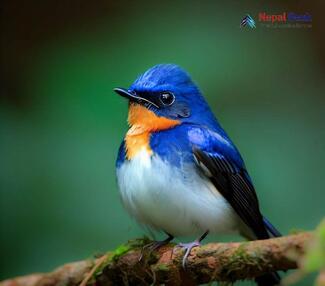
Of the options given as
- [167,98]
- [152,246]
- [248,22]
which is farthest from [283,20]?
[152,246]

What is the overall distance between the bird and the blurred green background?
0.36 meters

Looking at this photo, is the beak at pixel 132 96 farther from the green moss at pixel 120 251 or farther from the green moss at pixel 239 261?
the green moss at pixel 239 261

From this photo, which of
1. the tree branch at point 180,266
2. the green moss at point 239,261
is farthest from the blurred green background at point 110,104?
the green moss at point 239,261

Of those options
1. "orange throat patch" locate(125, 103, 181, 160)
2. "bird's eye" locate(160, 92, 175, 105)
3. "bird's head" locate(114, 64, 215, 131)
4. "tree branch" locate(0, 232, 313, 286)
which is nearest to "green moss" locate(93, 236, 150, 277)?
"tree branch" locate(0, 232, 313, 286)

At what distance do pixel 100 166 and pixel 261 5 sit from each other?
0.97 m

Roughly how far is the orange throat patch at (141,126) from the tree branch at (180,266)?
308mm

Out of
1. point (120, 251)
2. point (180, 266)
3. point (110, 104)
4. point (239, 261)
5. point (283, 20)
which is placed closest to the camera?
point (239, 261)

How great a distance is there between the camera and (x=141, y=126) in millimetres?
1934

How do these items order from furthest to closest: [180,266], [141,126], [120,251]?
[141,126] < [120,251] < [180,266]

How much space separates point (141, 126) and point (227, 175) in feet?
1.09

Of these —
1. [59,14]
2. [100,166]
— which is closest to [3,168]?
[100,166]

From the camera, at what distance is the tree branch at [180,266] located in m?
1.28

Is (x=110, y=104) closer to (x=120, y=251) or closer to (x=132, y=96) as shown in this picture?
(x=132, y=96)

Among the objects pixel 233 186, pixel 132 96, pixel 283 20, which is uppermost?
pixel 283 20
